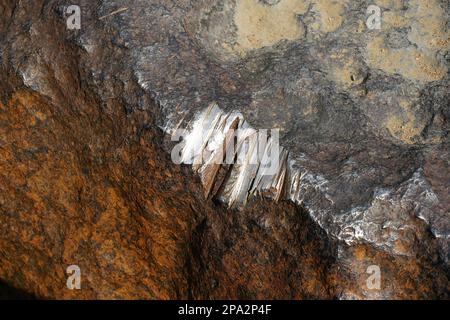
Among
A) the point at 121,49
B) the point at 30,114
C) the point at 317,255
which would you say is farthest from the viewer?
the point at 30,114

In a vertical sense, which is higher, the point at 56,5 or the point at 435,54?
the point at 56,5

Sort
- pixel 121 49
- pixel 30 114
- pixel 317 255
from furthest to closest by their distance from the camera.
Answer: pixel 30 114
pixel 121 49
pixel 317 255

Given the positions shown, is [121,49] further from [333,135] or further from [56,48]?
[333,135]

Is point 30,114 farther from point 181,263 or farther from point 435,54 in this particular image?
point 435,54

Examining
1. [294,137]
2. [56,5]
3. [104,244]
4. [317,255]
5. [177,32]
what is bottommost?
[317,255]

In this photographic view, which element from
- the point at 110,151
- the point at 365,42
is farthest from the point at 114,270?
the point at 365,42

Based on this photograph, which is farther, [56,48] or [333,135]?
[56,48]
